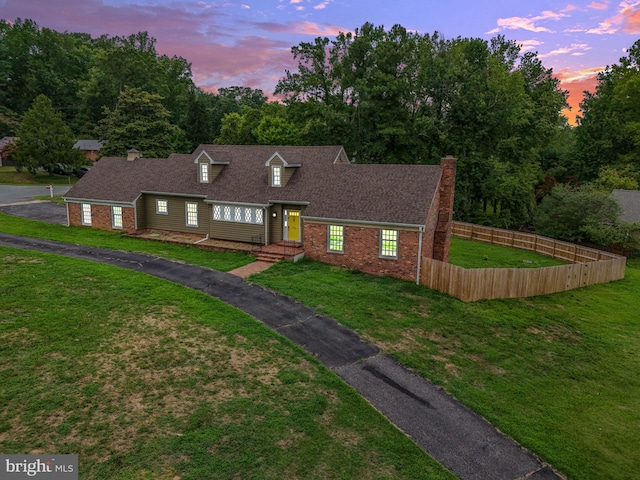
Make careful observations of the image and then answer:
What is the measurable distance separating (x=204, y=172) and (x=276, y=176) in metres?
5.54

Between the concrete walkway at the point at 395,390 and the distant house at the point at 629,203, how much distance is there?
34.8m

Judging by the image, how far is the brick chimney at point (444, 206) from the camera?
2488 centimetres

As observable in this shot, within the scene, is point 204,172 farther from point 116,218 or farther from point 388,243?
point 388,243

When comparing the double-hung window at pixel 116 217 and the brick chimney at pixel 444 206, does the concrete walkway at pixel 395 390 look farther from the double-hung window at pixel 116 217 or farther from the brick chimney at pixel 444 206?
the double-hung window at pixel 116 217

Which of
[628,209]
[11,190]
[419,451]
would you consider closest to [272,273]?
[419,451]

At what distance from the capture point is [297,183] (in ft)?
88.3

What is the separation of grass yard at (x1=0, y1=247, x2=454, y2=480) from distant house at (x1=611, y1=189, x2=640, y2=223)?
37.8m

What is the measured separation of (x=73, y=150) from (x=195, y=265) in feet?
140

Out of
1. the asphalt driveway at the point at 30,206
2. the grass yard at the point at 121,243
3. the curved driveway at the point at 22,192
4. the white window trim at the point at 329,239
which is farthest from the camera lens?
the curved driveway at the point at 22,192

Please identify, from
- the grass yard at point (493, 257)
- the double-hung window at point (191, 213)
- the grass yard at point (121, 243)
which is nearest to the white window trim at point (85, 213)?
the grass yard at point (121, 243)

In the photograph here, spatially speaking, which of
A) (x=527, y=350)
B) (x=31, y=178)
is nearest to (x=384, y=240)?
(x=527, y=350)

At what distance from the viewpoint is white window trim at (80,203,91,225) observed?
31.3 metres

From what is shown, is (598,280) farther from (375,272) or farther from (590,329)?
(375,272)

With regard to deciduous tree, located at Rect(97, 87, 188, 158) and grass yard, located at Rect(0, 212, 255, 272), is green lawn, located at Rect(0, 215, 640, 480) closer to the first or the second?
grass yard, located at Rect(0, 212, 255, 272)
